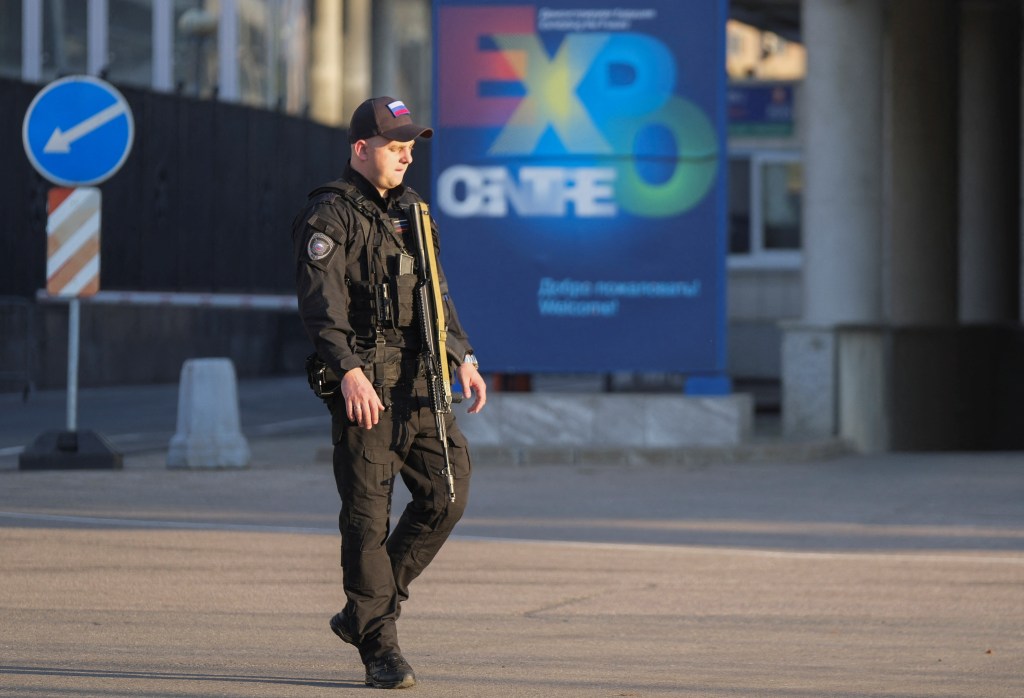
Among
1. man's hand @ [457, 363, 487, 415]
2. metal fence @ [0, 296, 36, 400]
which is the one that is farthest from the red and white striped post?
man's hand @ [457, 363, 487, 415]

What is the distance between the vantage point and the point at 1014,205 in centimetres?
2573

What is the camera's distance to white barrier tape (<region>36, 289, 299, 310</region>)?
2292 centimetres

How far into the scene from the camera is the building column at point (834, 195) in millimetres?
16328

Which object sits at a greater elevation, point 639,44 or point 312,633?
point 639,44

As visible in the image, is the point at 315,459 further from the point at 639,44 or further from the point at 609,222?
the point at 639,44

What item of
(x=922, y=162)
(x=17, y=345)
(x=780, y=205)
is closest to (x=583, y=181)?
(x=922, y=162)

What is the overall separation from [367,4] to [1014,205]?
16.2 metres

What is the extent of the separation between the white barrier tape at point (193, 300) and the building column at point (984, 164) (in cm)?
823

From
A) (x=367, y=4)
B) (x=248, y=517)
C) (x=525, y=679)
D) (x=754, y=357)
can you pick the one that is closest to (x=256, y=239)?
(x=754, y=357)

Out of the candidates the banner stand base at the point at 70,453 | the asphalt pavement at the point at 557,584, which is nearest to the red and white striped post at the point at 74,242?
the banner stand base at the point at 70,453

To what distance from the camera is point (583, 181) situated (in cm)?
1496

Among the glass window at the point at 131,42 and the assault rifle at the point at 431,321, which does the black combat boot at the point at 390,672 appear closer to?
the assault rifle at the point at 431,321

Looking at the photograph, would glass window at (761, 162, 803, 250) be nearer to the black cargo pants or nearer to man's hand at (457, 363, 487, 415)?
man's hand at (457, 363, 487, 415)

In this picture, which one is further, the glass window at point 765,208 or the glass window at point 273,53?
the glass window at point 765,208
